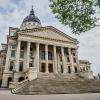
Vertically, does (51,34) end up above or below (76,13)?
above

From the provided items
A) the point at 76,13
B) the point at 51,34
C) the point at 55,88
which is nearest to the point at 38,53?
the point at 51,34

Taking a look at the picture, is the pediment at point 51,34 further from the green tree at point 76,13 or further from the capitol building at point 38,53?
the green tree at point 76,13

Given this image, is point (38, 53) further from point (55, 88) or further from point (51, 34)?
point (55, 88)

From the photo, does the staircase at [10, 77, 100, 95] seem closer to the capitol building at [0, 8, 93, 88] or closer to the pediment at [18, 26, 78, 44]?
the capitol building at [0, 8, 93, 88]

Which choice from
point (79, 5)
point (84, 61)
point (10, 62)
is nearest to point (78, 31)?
point (79, 5)

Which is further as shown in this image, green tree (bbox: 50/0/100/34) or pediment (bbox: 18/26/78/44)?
pediment (bbox: 18/26/78/44)

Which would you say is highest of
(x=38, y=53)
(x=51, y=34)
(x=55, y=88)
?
(x=51, y=34)

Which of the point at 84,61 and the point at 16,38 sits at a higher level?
the point at 16,38

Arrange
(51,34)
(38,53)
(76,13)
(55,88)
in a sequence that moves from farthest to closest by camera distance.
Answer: (51,34) < (38,53) < (55,88) < (76,13)

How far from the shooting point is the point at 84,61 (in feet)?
224

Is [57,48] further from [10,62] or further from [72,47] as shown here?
[10,62]

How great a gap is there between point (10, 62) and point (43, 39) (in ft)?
39.2

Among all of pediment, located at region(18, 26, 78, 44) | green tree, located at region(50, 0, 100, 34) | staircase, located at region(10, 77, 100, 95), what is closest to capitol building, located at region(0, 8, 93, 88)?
pediment, located at region(18, 26, 78, 44)

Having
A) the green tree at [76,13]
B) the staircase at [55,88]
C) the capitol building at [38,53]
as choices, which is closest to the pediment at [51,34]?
the capitol building at [38,53]
